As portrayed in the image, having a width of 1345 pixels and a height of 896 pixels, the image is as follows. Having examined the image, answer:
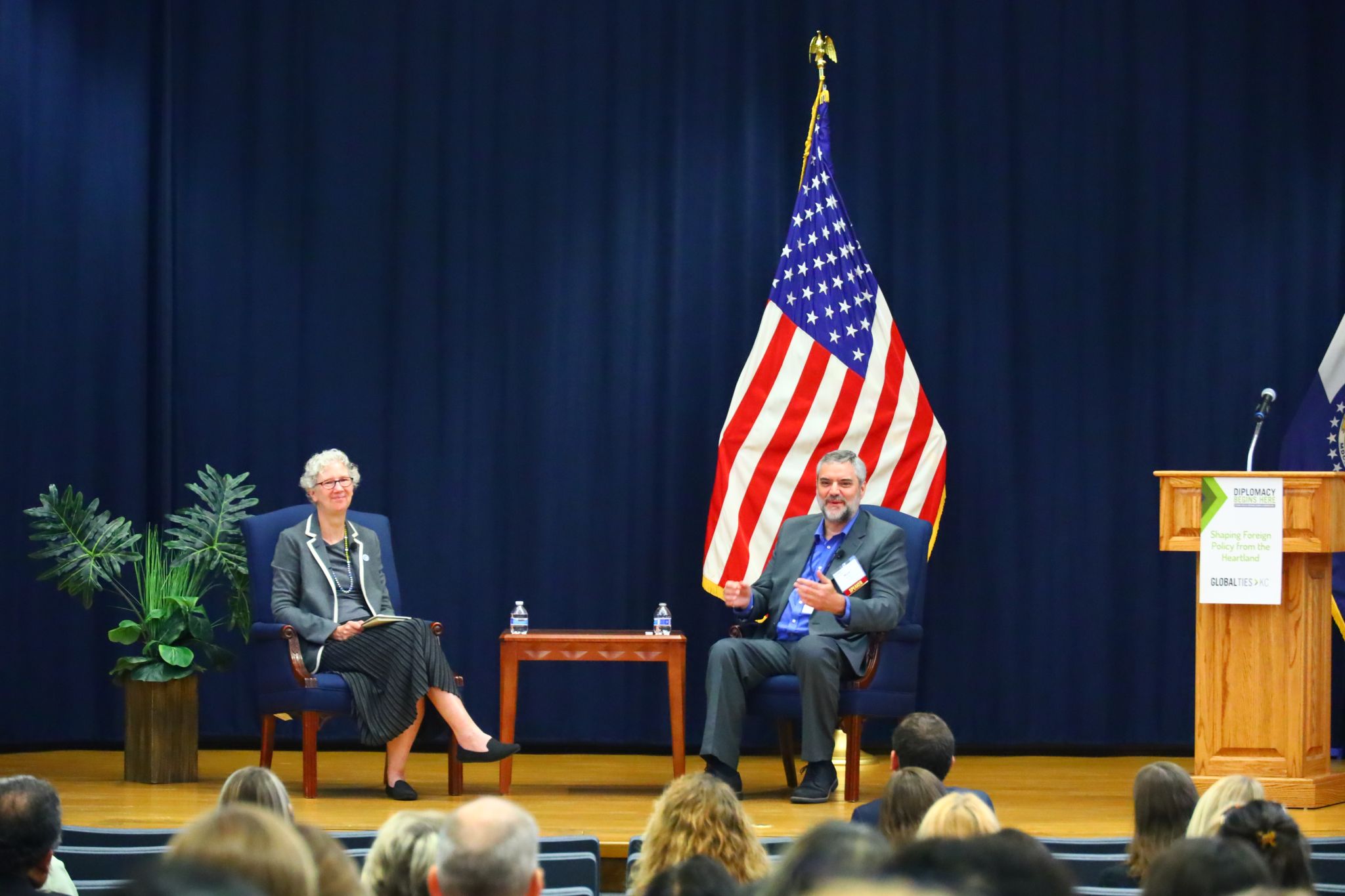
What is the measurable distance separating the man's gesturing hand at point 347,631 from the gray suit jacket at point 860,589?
4.38ft

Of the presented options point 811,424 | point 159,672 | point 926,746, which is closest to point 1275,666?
point 811,424

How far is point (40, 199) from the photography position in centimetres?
649

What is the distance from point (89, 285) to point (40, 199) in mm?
383

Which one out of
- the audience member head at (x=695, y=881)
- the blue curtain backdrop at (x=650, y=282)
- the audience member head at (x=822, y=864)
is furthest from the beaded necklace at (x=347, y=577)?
the audience member head at (x=822, y=864)

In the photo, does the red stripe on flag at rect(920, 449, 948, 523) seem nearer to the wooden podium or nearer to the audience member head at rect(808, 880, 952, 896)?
the wooden podium

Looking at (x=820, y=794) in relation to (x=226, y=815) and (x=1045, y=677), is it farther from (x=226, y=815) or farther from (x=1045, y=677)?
(x=226, y=815)

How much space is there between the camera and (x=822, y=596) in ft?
17.6

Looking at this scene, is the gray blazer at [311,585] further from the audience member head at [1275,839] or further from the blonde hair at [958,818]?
the audience member head at [1275,839]

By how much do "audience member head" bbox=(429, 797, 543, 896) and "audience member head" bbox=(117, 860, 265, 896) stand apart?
2.79 ft

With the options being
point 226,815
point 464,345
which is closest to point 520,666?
point 464,345

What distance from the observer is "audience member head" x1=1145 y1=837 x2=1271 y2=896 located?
6.08 feet

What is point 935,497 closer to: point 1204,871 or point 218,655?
point 218,655

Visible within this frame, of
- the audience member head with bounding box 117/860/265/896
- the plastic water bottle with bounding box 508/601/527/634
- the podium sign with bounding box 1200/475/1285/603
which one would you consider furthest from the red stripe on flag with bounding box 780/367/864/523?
the audience member head with bounding box 117/860/265/896

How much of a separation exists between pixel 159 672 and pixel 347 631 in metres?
0.83
